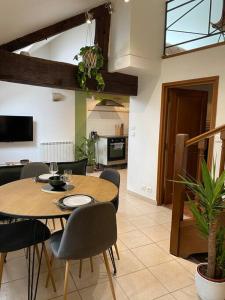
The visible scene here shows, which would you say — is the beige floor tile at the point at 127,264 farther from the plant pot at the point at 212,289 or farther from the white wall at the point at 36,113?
the white wall at the point at 36,113

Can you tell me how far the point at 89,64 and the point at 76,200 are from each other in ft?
7.04

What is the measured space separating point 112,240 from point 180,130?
280 cm

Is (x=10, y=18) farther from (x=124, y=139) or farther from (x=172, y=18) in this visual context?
(x=124, y=139)

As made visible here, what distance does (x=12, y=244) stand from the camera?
177cm

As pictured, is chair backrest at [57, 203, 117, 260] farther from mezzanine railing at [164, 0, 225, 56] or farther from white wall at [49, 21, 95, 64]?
white wall at [49, 21, 95, 64]

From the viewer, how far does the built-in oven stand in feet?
21.8

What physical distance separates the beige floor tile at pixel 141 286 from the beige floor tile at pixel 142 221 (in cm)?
102

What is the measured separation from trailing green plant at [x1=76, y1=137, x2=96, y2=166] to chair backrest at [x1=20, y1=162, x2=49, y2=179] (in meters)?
3.56

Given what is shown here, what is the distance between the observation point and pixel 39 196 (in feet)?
6.48

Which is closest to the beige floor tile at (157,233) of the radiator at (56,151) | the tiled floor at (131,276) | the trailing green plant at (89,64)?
the tiled floor at (131,276)

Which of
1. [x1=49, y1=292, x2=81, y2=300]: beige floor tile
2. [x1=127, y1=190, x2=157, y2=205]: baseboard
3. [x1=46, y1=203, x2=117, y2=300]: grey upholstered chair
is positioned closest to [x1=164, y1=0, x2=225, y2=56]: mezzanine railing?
[x1=127, y1=190, x2=157, y2=205]: baseboard

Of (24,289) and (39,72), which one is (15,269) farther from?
(39,72)

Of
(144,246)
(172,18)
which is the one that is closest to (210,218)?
(144,246)

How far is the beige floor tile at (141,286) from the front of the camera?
6.44ft
